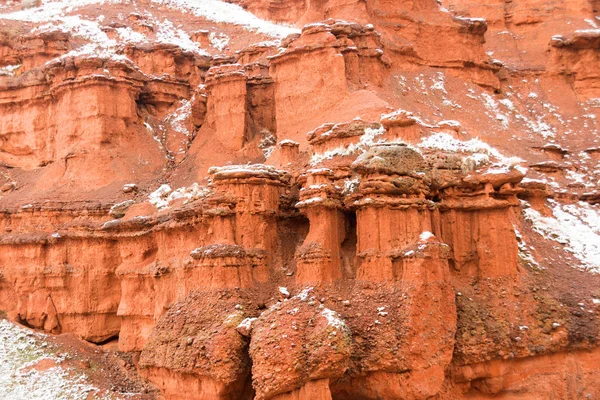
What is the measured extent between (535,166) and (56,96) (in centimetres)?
2672

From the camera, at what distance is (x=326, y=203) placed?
20.2 metres

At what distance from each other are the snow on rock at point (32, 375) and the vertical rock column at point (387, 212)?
13109 mm

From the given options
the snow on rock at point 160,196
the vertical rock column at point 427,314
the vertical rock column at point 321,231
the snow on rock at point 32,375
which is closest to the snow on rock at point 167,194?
the snow on rock at point 160,196

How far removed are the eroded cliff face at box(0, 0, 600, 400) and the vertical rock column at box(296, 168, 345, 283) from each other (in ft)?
0.23

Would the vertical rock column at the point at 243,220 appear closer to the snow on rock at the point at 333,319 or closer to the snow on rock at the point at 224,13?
the snow on rock at the point at 333,319

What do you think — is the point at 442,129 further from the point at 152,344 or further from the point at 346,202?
the point at 152,344

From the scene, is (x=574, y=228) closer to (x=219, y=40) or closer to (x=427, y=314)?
(x=427, y=314)

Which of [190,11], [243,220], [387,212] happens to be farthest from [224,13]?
[387,212]

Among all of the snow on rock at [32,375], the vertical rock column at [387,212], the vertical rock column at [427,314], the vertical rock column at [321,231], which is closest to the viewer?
the vertical rock column at [427,314]

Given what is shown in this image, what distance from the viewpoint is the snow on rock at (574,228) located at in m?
23.1

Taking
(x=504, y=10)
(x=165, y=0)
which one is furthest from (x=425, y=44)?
(x=165, y=0)

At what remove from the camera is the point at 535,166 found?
29.7m

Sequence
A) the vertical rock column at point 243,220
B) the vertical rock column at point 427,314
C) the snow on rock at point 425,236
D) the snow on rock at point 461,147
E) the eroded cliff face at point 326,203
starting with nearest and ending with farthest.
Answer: the vertical rock column at point 427,314 < the eroded cliff face at point 326,203 < the snow on rock at point 425,236 < the vertical rock column at point 243,220 < the snow on rock at point 461,147

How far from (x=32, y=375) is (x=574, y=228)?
2343cm
